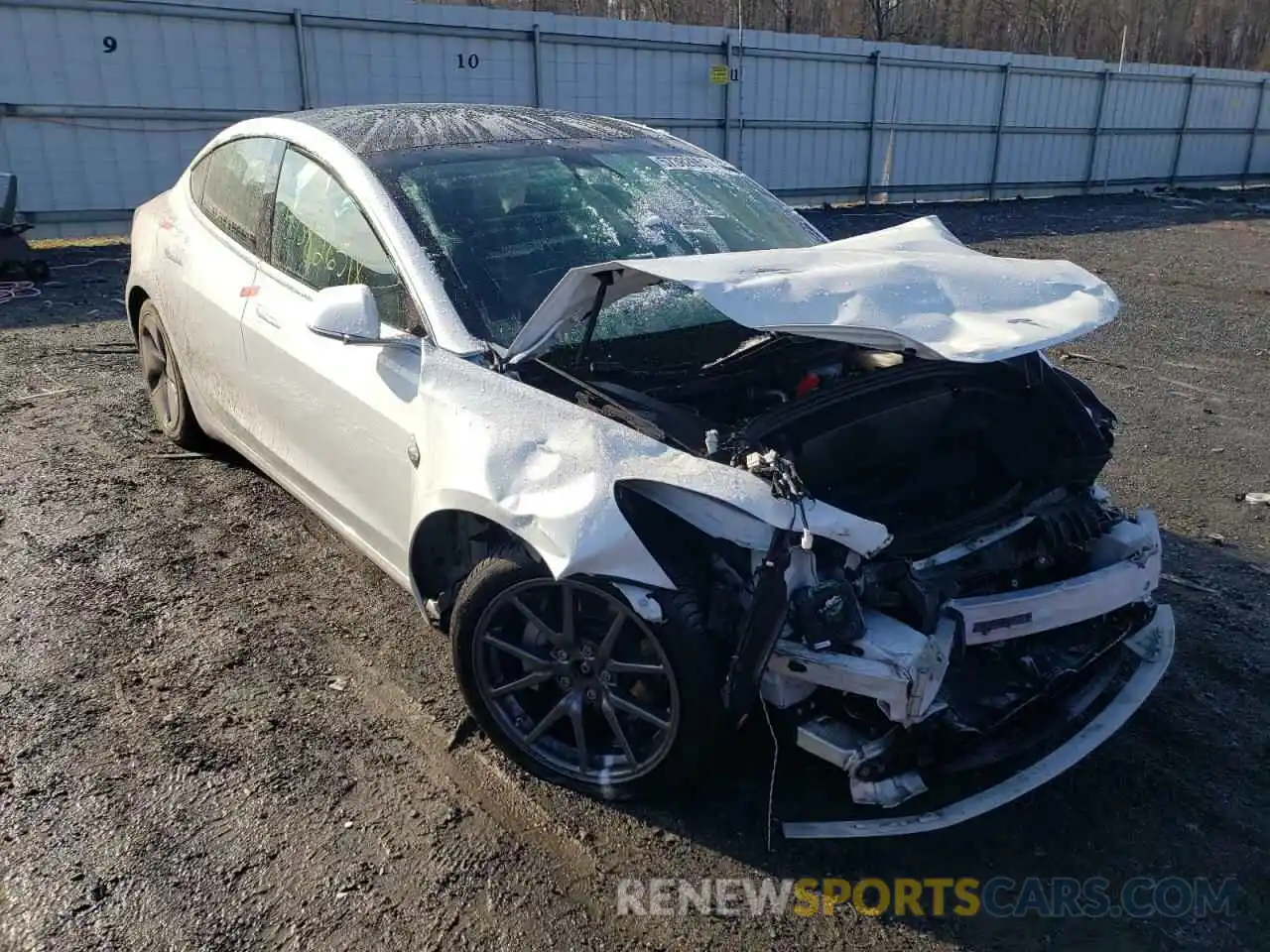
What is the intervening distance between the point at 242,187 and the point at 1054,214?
16343 millimetres

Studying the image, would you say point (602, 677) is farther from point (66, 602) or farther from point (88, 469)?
point (88, 469)

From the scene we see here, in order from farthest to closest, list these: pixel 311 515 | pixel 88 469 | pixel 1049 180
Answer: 1. pixel 1049 180
2. pixel 88 469
3. pixel 311 515

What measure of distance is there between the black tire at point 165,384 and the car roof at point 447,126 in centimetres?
137

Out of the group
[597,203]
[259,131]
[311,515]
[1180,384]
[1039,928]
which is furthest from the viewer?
[1180,384]

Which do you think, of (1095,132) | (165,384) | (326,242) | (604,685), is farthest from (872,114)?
(604,685)

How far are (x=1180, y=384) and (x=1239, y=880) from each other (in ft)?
16.3

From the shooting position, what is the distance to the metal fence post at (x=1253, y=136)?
74.8 feet

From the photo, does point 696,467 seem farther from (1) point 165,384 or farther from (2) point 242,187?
(1) point 165,384

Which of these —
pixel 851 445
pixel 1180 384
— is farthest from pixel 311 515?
pixel 1180 384

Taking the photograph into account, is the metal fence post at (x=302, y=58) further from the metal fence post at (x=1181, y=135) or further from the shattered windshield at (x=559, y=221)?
the metal fence post at (x=1181, y=135)

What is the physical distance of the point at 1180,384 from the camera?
662 cm

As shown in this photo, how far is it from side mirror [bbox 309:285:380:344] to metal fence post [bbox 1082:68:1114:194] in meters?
21.3

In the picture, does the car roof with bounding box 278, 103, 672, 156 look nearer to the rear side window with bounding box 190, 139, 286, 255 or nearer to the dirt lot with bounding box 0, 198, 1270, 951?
the rear side window with bounding box 190, 139, 286, 255

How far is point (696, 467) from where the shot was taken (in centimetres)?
243
